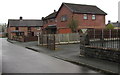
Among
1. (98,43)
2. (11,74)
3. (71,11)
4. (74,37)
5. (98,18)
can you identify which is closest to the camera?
(11,74)

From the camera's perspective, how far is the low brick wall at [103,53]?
383 inches

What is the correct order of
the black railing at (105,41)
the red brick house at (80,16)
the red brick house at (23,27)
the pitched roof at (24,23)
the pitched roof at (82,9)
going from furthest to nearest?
1. the pitched roof at (24,23)
2. the red brick house at (23,27)
3. the pitched roof at (82,9)
4. the red brick house at (80,16)
5. the black railing at (105,41)

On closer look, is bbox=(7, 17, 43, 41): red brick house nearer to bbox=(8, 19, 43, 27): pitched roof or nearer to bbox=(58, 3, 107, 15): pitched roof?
bbox=(8, 19, 43, 27): pitched roof

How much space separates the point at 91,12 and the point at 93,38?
24.8 m

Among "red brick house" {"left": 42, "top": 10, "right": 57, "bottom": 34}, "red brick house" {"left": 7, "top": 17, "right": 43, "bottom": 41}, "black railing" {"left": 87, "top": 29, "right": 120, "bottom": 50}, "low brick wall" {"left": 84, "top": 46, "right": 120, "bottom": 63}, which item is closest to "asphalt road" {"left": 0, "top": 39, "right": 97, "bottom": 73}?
"low brick wall" {"left": 84, "top": 46, "right": 120, "bottom": 63}

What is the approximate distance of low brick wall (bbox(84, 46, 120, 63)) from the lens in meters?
9.73

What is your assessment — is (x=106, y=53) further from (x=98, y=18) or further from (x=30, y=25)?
(x=30, y=25)

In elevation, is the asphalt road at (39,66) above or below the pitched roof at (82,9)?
below

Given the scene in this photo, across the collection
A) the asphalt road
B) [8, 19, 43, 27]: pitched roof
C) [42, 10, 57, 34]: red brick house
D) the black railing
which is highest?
[8, 19, 43, 27]: pitched roof

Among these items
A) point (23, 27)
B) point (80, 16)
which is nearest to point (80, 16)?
point (80, 16)

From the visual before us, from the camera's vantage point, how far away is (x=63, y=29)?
3722 cm

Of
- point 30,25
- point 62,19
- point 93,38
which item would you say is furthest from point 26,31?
point 93,38

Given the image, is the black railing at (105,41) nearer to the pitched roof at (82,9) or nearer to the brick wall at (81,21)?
the brick wall at (81,21)

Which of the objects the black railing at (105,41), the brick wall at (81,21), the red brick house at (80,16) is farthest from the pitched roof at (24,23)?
the black railing at (105,41)
